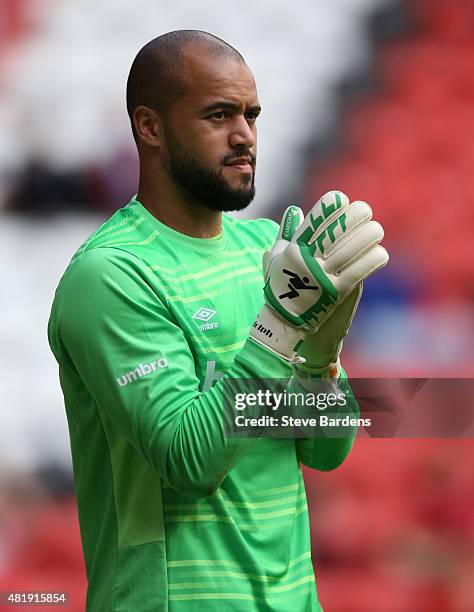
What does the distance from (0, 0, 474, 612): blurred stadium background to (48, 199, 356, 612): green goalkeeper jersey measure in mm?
903

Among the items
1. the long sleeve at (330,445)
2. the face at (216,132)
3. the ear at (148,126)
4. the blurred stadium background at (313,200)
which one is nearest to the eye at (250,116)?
the face at (216,132)

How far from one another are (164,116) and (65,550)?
117 cm

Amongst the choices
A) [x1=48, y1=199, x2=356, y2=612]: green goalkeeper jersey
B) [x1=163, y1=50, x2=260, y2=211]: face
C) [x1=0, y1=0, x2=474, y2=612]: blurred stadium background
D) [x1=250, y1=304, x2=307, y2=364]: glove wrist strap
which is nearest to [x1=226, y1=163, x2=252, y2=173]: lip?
[x1=163, y1=50, x2=260, y2=211]: face

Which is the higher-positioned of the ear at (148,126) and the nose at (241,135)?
the ear at (148,126)

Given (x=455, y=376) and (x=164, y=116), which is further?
(x=455, y=376)

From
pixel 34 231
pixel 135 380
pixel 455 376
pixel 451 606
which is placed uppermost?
pixel 34 231

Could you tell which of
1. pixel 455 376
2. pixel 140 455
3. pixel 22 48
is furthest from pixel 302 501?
pixel 22 48

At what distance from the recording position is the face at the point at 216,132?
Answer: 4.63 ft

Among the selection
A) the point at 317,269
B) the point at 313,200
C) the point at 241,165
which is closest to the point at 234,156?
the point at 241,165

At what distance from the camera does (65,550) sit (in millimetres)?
2312

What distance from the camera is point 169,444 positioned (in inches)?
48.6

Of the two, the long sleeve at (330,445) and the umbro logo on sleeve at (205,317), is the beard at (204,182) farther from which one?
the long sleeve at (330,445)

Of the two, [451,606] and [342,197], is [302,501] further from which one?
[451,606]

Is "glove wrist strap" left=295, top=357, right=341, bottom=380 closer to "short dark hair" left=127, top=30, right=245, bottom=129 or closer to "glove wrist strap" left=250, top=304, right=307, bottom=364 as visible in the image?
"glove wrist strap" left=250, top=304, right=307, bottom=364
